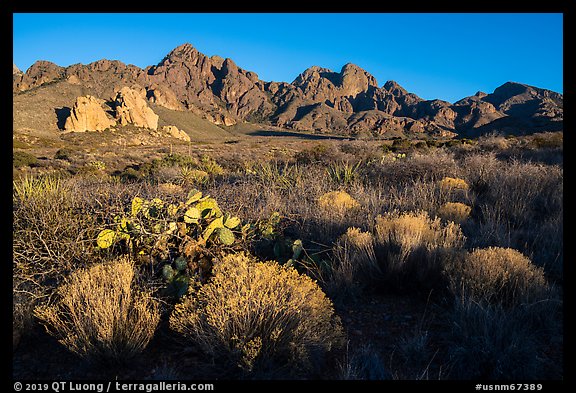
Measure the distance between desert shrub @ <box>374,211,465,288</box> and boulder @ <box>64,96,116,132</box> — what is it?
79250 mm

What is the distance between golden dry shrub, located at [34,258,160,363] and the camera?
255 centimetres

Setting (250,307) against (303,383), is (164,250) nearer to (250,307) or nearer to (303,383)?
(250,307)

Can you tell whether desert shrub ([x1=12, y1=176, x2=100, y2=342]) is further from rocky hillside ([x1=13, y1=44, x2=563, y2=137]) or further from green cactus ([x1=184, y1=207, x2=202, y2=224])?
rocky hillside ([x1=13, y1=44, x2=563, y2=137])

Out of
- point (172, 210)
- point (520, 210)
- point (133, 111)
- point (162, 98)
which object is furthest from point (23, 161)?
point (162, 98)

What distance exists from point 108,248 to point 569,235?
17.5 feet

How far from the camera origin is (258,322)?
260 cm

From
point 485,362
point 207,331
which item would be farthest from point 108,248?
point 485,362

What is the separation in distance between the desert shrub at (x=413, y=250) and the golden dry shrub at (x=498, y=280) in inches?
13.2

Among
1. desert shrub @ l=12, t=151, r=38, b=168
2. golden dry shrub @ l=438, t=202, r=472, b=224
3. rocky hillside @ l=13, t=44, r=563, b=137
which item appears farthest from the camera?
rocky hillside @ l=13, t=44, r=563, b=137

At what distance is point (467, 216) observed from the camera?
5.51 metres

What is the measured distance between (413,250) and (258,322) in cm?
220

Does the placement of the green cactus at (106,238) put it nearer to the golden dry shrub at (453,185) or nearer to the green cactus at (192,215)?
the green cactus at (192,215)

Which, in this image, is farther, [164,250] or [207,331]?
[164,250]

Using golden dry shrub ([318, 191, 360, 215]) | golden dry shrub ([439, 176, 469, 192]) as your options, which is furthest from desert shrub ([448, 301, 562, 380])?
golden dry shrub ([439, 176, 469, 192])
